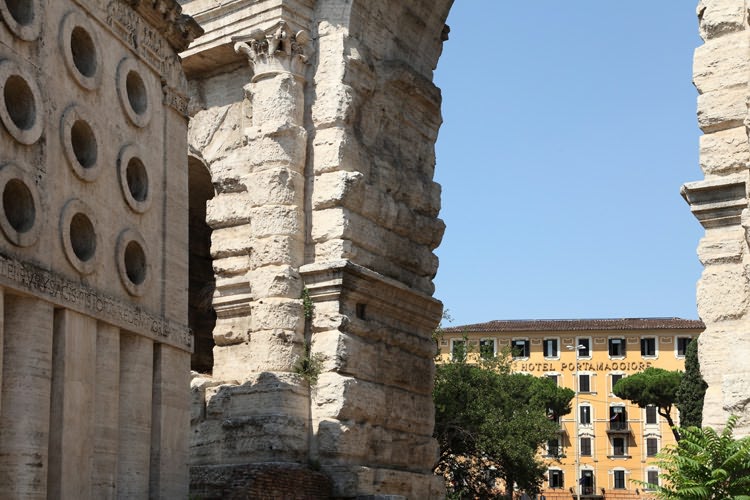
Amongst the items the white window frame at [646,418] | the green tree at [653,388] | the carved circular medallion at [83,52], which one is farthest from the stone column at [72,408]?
the white window frame at [646,418]

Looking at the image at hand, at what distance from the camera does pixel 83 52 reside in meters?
12.0

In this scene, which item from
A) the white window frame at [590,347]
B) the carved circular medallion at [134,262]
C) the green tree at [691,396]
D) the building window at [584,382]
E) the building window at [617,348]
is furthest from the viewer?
the building window at [584,382]

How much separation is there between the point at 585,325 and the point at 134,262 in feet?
179

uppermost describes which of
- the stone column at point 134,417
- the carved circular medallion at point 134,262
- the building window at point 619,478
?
the carved circular medallion at point 134,262

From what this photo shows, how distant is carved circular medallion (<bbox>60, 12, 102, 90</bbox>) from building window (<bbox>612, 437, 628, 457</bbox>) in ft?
183

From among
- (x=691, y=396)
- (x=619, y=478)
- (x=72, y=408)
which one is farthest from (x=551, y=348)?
(x=72, y=408)

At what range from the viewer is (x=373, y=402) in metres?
17.1

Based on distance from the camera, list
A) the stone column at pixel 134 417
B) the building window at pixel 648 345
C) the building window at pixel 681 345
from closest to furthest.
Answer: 1. the stone column at pixel 134 417
2. the building window at pixel 681 345
3. the building window at pixel 648 345

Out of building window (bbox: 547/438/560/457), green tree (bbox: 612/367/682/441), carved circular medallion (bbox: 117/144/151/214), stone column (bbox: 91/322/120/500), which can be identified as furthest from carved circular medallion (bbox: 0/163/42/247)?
green tree (bbox: 612/367/682/441)

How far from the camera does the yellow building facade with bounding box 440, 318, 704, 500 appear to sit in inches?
2510

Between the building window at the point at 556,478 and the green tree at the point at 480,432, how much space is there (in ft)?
115

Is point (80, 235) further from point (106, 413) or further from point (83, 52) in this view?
point (83, 52)

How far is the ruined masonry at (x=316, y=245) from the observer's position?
1644 cm

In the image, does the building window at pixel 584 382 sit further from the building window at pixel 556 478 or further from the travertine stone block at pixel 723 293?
the travertine stone block at pixel 723 293
